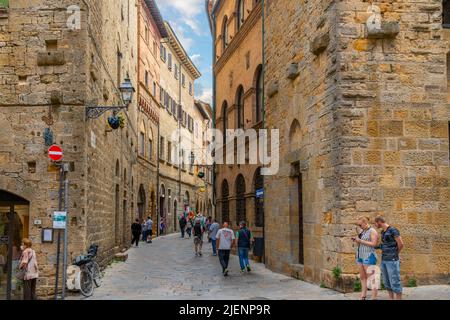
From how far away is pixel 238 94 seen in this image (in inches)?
891

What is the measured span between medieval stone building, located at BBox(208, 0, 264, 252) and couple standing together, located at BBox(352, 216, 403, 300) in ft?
28.4

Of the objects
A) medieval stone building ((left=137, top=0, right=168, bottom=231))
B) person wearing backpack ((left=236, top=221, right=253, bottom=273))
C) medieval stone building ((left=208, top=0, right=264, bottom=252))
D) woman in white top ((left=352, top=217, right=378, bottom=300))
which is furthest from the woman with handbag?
medieval stone building ((left=137, top=0, right=168, bottom=231))

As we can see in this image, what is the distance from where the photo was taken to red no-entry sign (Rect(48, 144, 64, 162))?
1103 cm

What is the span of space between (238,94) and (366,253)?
1408 centimetres

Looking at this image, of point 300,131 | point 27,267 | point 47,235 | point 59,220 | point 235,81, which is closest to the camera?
point 27,267

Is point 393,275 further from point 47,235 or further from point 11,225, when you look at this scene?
point 11,225

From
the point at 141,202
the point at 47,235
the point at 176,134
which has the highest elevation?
the point at 176,134

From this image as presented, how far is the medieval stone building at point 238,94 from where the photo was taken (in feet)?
63.3

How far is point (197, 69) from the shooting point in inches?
1921

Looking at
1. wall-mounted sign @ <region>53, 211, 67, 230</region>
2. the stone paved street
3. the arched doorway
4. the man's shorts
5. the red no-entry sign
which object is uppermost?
the red no-entry sign

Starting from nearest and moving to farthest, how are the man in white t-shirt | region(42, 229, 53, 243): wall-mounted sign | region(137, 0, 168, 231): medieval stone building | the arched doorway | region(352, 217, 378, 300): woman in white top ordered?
region(352, 217, 378, 300): woman in white top < region(42, 229, 53, 243): wall-mounted sign < the man in white t-shirt < region(137, 0, 168, 231): medieval stone building < the arched doorway

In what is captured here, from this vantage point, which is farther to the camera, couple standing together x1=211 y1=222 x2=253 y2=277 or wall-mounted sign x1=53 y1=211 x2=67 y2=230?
couple standing together x1=211 y1=222 x2=253 y2=277

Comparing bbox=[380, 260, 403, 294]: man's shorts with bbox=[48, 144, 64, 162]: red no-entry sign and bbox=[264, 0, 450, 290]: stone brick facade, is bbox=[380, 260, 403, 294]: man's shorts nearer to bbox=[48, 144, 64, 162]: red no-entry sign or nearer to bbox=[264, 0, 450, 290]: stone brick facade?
bbox=[264, 0, 450, 290]: stone brick facade

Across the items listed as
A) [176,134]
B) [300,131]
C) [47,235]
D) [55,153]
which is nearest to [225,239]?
[300,131]
